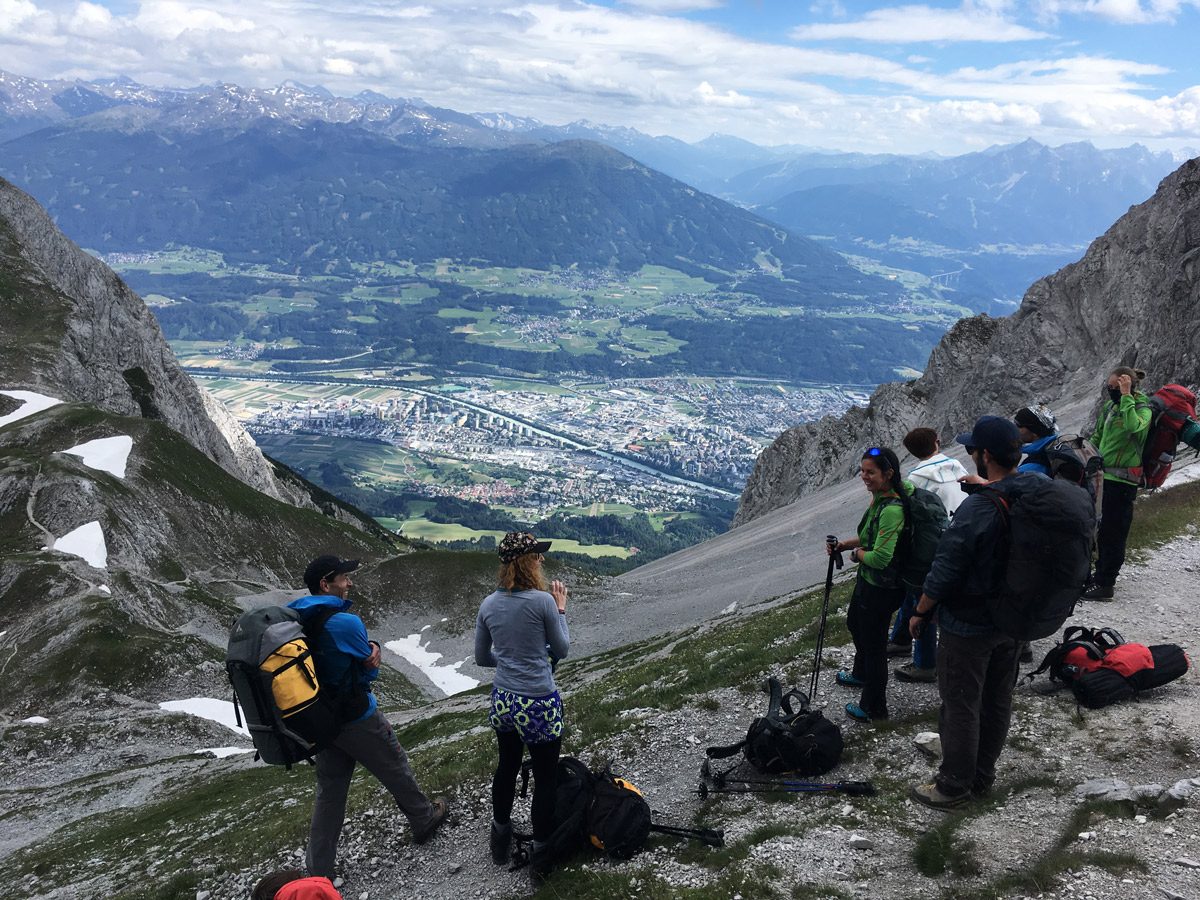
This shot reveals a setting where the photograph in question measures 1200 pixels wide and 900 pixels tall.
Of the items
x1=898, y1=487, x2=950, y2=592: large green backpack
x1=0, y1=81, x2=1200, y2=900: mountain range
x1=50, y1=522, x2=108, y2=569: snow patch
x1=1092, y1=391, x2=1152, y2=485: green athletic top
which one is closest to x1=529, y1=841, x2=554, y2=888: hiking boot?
x1=0, y1=81, x2=1200, y2=900: mountain range

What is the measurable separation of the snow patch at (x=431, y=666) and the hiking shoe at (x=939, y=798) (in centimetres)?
4699

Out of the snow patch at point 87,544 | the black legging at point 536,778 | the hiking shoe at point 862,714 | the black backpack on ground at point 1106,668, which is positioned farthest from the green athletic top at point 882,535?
the snow patch at point 87,544

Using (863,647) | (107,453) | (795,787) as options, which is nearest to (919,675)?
(863,647)

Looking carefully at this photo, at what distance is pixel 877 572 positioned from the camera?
12.6 m

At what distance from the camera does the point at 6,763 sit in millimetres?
31938

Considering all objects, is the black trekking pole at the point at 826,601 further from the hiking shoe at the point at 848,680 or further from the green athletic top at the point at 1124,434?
the green athletic top at the point at 1124,434

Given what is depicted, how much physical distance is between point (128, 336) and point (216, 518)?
163ft

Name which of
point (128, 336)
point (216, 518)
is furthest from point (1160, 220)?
point (128, 336)

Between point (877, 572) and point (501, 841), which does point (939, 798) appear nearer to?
point (877, 572)

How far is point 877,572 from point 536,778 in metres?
6.26

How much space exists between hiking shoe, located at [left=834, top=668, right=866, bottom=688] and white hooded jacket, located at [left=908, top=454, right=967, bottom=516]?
151 inches

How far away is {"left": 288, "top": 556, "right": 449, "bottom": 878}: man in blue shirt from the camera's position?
10.9 metres

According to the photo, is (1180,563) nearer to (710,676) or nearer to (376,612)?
(710,676)

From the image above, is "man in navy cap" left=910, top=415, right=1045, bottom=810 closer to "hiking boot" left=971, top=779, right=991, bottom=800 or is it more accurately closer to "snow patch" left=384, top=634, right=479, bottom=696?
"hiking boot" left=971, top=779, right=991, bottom=800
